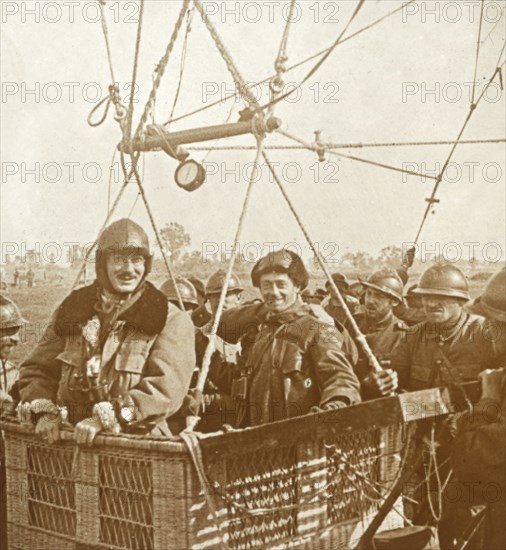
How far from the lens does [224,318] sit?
17.4ft

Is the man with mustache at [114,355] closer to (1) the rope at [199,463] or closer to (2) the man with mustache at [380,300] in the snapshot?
(1) the rope at [199,463]

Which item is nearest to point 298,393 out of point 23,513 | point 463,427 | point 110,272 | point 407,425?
point 407,425

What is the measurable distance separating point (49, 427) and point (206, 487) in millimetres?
840

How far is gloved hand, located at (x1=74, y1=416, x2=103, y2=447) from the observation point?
10.2 ft

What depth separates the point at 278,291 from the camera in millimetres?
4543

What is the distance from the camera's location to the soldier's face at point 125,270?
370cm

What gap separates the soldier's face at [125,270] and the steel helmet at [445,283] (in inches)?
88.3

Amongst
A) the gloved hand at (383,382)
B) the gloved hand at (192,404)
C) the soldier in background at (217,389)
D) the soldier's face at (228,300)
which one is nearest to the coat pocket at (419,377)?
the gloved hand at (383,382)

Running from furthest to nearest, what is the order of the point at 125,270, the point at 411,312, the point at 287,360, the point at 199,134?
the point at 411,312
the point at 199,134
the point at 287,360
the point at 125,270

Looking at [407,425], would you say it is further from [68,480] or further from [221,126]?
[221,126]

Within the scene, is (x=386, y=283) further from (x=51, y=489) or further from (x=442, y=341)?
(x=51, y=489)

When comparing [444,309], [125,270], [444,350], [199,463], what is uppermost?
[125,270]

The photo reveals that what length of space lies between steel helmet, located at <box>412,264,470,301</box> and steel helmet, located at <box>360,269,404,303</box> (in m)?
1.84

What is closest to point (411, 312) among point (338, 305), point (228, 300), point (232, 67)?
point (338, 305)
